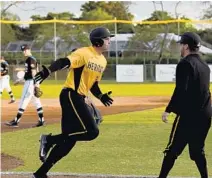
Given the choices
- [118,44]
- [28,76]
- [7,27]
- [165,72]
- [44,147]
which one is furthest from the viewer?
[7,27]

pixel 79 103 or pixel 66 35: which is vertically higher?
pixel 79 103

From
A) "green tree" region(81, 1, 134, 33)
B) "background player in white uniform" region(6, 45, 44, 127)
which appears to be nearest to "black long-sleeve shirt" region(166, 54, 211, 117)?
"background player in white uniform" region(6, 45, 44, 127)

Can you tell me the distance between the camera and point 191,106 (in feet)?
22.2

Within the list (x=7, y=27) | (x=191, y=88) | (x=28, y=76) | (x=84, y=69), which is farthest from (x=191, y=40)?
(x=7, y=27)

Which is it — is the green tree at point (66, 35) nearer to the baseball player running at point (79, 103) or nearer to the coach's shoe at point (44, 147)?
the coach's shoe at point (44, 147)

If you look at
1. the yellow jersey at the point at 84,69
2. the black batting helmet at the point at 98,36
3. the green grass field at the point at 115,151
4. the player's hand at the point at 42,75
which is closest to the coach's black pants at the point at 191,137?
the green grass field at the point at 115,151

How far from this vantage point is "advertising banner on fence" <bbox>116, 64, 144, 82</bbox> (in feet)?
138

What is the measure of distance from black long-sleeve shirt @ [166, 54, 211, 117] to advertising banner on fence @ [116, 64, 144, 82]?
115ft

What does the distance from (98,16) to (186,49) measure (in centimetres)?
7576

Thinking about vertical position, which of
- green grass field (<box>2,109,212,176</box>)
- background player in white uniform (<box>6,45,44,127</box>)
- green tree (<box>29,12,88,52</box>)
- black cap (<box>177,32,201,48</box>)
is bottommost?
green tree (<box>29,12,88,52</box>)

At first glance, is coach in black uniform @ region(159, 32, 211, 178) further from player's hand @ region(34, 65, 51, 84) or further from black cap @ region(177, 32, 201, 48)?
player's hand @ region(34, 65, 51, 84)

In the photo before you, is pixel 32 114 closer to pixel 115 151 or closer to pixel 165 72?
pixel 115 151

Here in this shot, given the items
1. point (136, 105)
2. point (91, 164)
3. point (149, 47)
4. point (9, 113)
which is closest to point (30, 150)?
point (91, 164)

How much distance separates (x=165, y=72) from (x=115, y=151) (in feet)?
104
